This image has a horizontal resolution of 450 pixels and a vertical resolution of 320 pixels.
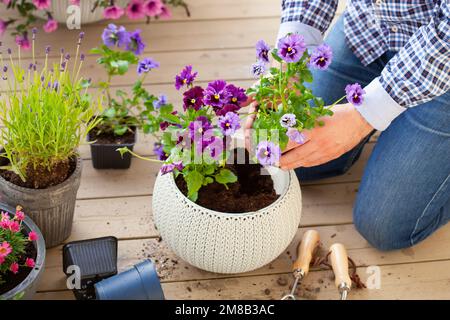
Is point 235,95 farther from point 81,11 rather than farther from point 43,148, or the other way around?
point 81,11

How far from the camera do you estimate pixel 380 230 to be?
1875 mm

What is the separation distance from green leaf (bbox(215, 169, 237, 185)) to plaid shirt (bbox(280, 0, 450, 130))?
341 millimetres

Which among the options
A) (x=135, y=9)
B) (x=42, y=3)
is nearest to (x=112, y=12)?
(x=135, y=9)

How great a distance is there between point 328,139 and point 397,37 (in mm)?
458

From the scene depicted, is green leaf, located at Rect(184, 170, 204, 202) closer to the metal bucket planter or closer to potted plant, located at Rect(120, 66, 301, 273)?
potted plant, located at Rect(120, 66, 301, 273)

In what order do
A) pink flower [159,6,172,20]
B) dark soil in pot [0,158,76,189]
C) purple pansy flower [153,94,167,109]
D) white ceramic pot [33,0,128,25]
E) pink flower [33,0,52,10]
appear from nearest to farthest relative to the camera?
dark soil in pot [0,158,76,189] → purple pansy flower [153,94,167,109] → pink flower [33,0,52,10] → white ceramic pot [33,0,128,25] → pink flower [159,6,172,20]

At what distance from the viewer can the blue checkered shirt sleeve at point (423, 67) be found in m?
1.57

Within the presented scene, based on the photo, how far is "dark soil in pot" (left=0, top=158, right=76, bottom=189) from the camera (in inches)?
66.9

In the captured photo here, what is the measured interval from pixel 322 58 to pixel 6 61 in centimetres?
128

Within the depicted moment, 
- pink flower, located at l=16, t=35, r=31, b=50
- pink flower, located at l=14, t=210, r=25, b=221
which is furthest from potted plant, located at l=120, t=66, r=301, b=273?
pink flower, located at l=16, t=35, r=31, b=50

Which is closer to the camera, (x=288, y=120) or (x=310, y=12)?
(x=288, y=120)

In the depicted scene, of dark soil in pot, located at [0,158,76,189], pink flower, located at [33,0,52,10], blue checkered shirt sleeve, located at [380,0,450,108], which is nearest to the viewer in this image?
blue checkered shirt sleeve, located at [380,0,450,108]
